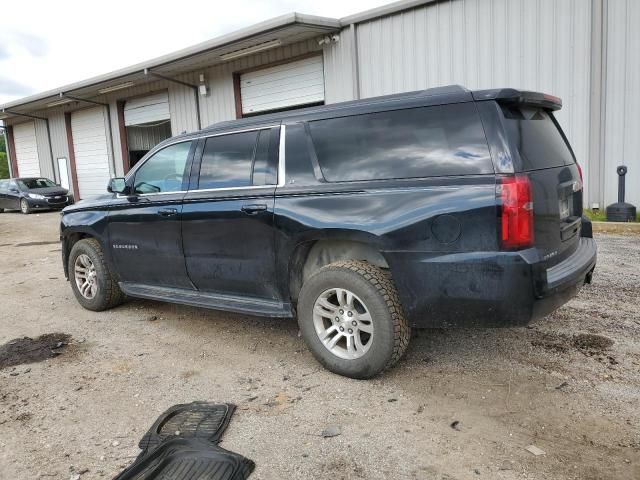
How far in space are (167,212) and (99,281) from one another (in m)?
1.47

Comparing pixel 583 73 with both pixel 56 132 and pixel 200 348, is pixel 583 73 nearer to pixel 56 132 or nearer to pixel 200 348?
pixel 200 348

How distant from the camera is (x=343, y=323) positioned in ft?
12.4

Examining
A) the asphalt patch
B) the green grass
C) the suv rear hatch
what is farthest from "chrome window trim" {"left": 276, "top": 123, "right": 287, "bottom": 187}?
the green grass

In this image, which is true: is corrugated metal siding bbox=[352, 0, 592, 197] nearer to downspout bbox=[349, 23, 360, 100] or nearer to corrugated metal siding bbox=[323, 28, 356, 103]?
downspout bbox=[349, 23, 360, 100]

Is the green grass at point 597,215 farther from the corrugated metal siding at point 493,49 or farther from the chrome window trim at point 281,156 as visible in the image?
the chrome window trim at point 281,156

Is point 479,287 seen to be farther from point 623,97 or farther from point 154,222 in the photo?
point 623,97

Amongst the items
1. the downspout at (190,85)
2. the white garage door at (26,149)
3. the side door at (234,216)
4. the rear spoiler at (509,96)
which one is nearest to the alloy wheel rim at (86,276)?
the side door at (234,216)

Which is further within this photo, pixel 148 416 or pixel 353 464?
pixel 148 416

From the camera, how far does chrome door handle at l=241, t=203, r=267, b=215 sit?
412 cm

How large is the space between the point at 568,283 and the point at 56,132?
26158 mm

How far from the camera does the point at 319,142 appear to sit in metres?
3.96

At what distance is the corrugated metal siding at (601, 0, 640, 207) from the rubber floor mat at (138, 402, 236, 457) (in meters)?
9.55

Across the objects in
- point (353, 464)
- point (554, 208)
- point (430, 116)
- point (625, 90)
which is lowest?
point (353, 464)

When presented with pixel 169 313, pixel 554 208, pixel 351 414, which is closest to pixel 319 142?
pixel 554 208
